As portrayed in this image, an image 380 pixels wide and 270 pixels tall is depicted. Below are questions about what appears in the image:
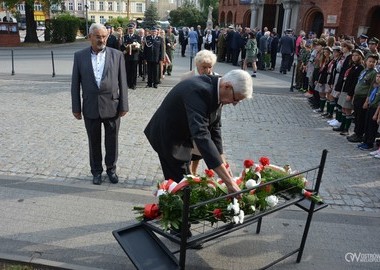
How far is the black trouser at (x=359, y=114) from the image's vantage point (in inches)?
309

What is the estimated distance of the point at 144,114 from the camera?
30.9ft

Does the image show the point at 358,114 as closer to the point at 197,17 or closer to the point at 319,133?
the point at 319,133

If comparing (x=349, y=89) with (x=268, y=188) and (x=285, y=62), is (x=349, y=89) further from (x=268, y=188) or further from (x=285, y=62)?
(x=285, y=62)

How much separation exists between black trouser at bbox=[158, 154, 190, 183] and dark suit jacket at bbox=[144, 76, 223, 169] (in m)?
0.05

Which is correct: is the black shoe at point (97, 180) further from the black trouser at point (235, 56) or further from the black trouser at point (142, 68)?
the black trouser at point (235, 56)

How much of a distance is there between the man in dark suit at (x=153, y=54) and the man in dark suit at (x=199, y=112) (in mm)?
9078

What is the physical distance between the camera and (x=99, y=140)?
5.31 m

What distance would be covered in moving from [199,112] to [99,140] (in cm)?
264

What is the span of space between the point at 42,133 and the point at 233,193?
5.79 m

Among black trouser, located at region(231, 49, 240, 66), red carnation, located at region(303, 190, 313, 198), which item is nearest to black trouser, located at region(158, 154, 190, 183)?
red carnation, located at region(303, 190, 313, 198)

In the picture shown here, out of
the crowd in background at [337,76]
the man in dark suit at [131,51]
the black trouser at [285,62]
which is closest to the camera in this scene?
the crowd in background at [337,76]

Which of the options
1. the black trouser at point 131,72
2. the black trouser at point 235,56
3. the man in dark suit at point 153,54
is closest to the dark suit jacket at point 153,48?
the man in dark suit at point 153,54

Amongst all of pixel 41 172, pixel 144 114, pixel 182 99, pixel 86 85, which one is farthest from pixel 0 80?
pixel 182 99

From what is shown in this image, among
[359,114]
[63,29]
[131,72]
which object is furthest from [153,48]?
[63,29]
